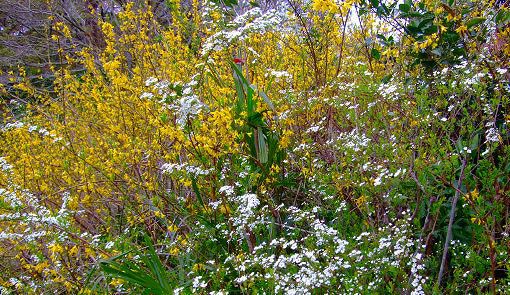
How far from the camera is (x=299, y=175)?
3.56 meters

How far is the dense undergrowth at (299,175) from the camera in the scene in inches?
96.0

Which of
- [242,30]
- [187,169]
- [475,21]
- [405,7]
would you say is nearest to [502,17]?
[475,21]

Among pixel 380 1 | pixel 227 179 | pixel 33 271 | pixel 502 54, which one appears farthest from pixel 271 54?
pixel 33 271

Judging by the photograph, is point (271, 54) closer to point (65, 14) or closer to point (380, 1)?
point (380, 1)

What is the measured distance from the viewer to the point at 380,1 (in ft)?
11.5

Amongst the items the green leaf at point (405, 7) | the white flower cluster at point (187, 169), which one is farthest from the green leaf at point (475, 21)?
the white flower cluster at point (187, 169)

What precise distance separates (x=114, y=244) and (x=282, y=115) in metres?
1.39

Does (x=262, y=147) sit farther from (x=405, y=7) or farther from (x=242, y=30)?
(x=405, y=7)

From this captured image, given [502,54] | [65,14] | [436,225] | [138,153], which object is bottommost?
[436,225]

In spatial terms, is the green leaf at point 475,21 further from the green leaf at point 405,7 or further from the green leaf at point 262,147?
the green leaf at point 262,147

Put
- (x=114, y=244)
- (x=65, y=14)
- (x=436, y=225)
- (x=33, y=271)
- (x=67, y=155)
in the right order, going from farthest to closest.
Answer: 1. (x=65, y=14)
2. (x=67, y=155)
3. (x=33, y=271)
4. (x=114, y=244)
5. (x=436, y=225)

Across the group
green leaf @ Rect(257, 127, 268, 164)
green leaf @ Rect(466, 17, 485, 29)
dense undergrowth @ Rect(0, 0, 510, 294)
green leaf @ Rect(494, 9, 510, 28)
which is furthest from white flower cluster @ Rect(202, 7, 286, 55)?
green leaf @ Rect(494, 9, 510, 28)

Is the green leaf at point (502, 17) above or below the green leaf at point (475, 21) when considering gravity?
above

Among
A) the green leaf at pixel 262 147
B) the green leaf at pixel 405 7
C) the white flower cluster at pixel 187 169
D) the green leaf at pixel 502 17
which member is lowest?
the white flower cluster at pixel 187 169
